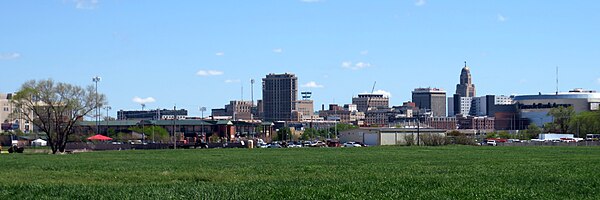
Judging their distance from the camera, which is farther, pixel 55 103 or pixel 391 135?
pixel 391 135

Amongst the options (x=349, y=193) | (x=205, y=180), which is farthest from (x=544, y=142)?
(x=349, y=193)

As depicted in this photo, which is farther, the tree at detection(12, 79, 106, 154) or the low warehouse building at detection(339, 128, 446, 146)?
Answer: the low warehouse building at detection(339, 128, 446, 146)

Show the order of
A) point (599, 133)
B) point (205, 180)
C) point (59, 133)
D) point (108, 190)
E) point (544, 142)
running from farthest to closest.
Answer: point (599, 133), point (544, 142), point (59, 133), point (205, 180), point (108, 190)

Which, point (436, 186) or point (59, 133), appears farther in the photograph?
point (59, 133)

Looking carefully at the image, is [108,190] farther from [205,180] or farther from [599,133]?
[599,133]

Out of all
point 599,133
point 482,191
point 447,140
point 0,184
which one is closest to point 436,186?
point 482,191

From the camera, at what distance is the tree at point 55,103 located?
4456 inches

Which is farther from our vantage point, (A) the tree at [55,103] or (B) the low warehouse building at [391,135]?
(B) the low warehouse building at [391,135]

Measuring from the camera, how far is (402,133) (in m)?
155

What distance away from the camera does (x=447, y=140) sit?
145 meters

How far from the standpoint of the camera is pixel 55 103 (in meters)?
116

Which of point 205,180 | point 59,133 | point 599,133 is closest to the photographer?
point 205,180

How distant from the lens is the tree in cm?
11319

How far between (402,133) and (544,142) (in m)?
22.0
